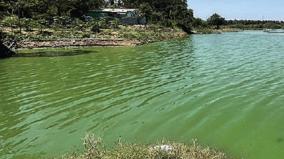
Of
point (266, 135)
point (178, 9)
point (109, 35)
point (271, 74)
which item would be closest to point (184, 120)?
point (266, 135)

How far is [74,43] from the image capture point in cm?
6975

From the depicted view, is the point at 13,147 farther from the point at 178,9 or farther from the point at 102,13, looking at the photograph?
the point at 178,9

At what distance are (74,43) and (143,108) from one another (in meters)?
48.1

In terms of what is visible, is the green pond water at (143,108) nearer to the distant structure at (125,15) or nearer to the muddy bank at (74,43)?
the muddy bank at (74,43)

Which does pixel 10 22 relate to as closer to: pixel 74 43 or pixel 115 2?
pixel 74 43

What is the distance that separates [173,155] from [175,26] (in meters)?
124

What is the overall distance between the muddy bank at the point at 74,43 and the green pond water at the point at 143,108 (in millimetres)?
26146

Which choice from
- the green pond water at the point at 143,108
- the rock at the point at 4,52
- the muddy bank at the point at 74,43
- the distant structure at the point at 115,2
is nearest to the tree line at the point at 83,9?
the distant structure at the point at 115,2

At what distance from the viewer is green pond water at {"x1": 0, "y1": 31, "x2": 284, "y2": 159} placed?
17844mm

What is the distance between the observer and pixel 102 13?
133 m

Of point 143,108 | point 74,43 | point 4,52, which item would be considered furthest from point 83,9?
point 143,108

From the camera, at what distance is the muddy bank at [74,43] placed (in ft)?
219

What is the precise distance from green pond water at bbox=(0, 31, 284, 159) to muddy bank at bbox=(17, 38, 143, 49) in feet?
85.8

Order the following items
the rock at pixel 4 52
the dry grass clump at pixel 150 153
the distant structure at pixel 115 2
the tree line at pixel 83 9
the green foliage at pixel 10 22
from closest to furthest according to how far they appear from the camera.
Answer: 1. the dry grass clump at pixel 150 153
2. the rock at pixel 4 52
3. the green foliage at pixel 10 22
4. the tree line at pixel 83 9
5. the distant structure at pixel 115 2
